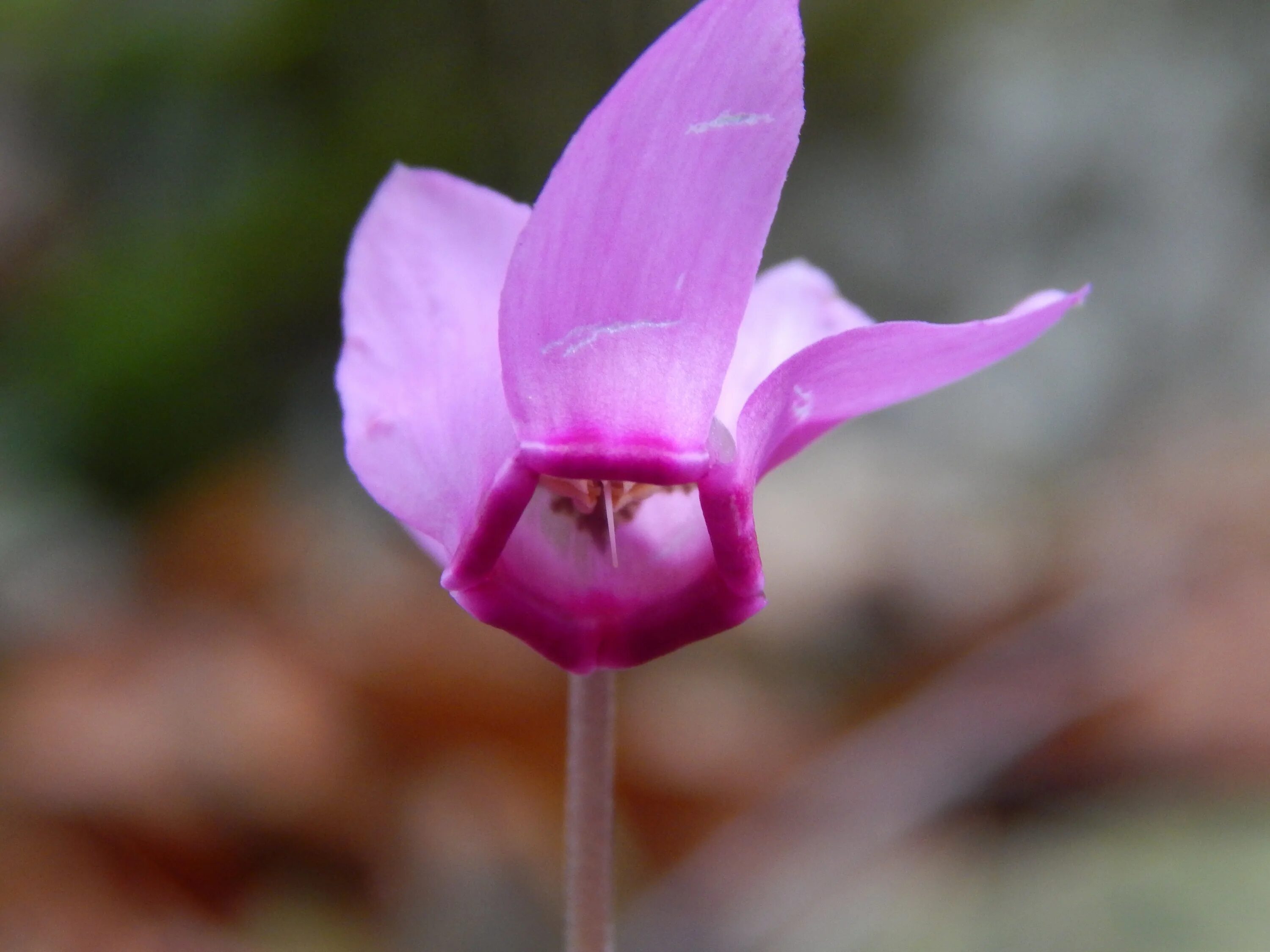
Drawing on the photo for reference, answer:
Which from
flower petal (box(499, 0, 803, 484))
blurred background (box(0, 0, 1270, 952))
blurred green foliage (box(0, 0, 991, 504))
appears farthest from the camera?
blurred green foliage (box(0, 0, 991, 504))

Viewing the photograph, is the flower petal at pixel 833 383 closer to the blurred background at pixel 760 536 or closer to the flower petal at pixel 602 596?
the flower petal at pixel 602 596

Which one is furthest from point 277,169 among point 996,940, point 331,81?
point 996,940

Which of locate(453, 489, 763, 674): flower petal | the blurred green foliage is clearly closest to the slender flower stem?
locate(453, 489, 763, 674): flower petal

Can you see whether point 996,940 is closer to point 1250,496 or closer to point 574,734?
point 574,734

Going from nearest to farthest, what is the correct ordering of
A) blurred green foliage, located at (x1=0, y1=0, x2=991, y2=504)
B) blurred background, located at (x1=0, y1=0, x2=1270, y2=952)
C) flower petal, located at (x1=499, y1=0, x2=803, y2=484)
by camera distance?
1. flower petal, located at (x1=499, y1=0, x2=803, y2=484)
2. blurred background, located at (x1=0, y1=0, x2=1270, y2=952)
3. blurred green foliage, located at (x1=0, y1=0, x2=991, y2=504)

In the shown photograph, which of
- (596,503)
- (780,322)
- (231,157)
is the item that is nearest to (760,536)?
(231,157)

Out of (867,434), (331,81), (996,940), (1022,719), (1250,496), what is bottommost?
(996,940)

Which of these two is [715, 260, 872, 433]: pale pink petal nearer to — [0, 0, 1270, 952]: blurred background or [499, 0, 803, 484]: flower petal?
[499, 0, 803, 484]: flower petal
